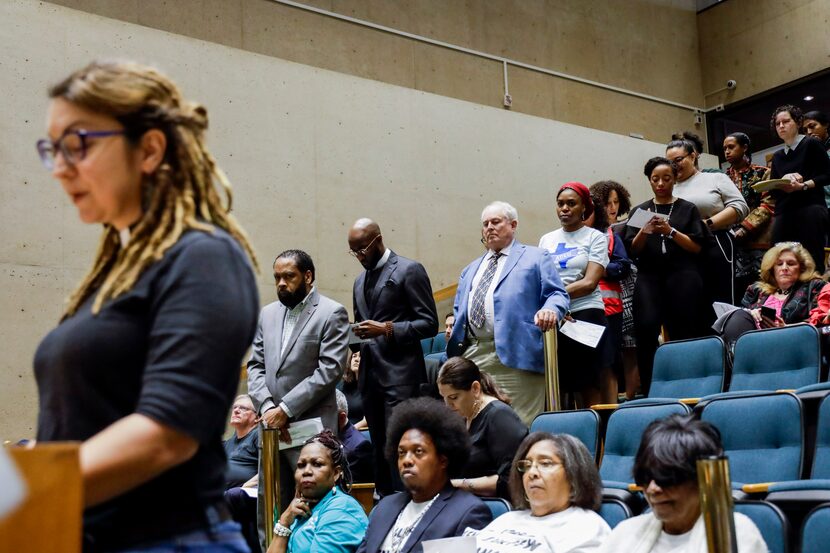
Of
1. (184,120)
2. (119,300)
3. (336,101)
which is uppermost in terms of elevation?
(336,101)

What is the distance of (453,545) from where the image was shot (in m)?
2.84

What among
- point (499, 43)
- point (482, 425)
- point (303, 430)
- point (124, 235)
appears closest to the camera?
point (124, 235)

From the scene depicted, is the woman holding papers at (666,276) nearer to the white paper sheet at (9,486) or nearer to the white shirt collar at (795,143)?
the white shirt collar at (795,143)

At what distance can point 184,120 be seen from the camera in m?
1.01

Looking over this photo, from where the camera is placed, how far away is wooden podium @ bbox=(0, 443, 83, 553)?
0.80 metres

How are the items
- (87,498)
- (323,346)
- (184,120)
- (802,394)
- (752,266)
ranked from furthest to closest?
(752,266), (323,346), (802,394), (184,120), (87,498)

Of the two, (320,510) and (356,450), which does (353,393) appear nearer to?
(356,450)

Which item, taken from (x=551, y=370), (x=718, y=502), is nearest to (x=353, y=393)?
(x=551, y=370)

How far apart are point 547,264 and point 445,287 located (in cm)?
313

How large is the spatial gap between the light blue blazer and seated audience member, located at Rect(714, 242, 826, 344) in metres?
0.88

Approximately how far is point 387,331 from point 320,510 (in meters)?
0.84

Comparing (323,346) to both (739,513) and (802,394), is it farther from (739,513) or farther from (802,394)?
(739,513)

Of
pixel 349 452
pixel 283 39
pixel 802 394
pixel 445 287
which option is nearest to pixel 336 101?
pixel 283 39

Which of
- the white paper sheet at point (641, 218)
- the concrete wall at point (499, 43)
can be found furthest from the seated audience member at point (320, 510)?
the concrete wall at point (499, 43)
